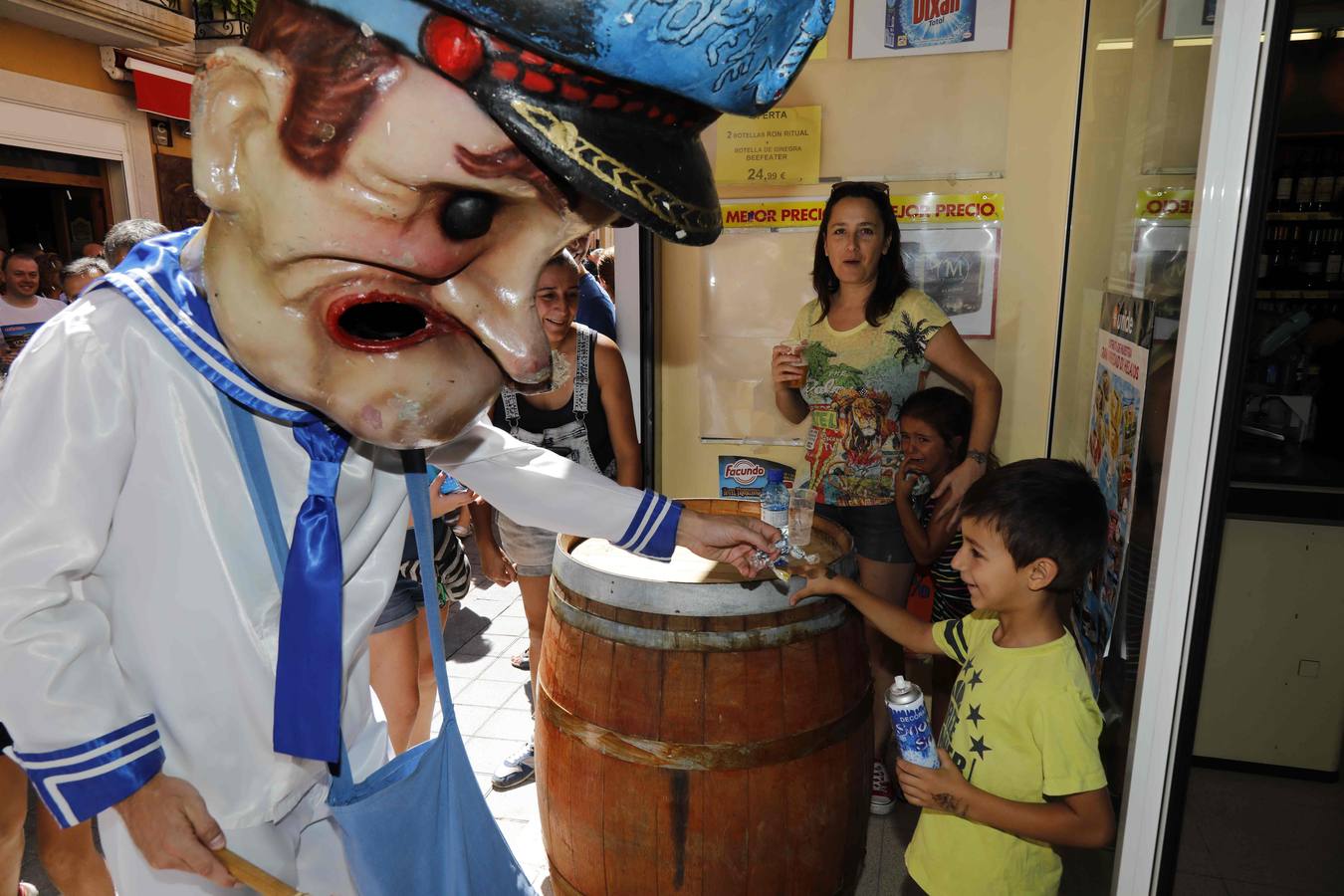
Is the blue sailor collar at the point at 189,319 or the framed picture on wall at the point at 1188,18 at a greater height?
the framed picture on wall at the point at 1188,18

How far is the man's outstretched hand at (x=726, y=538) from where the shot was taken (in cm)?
171

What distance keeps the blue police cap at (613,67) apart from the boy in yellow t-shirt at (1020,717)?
1.09 meters

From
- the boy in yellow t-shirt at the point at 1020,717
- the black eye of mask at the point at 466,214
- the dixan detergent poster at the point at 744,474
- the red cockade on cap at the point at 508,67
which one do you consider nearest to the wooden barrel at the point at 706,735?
the boy in yellow t-shirt at the point at 1020,717

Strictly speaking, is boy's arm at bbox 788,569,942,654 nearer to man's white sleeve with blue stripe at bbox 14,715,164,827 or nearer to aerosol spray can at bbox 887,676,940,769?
aerosol spray can at bbox 887,676,940,769

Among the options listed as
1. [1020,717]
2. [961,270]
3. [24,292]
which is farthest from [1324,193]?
[24,292]

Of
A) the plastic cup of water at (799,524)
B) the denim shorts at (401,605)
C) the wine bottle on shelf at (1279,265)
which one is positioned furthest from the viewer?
the wine bottle on shelf at (1279,265)

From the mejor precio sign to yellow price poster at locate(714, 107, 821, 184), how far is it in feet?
0.28

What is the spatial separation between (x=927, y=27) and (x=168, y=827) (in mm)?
3039

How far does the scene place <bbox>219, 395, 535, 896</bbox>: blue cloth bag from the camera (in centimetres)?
130

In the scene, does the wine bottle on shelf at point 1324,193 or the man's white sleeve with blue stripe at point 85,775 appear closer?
the man's white sleeve with blue stripe at point 85,775

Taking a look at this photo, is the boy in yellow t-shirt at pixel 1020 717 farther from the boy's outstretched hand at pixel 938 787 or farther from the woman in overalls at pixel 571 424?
the woman in overalls at pixel 571 424

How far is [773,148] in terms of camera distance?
3.16 m

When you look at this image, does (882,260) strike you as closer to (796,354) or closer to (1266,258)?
(796,354)

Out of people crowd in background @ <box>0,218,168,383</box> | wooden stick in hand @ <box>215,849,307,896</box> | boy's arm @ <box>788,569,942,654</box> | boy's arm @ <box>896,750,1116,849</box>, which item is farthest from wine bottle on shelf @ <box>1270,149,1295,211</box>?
people crowd in background @ <box>0,218,168,383</box>
